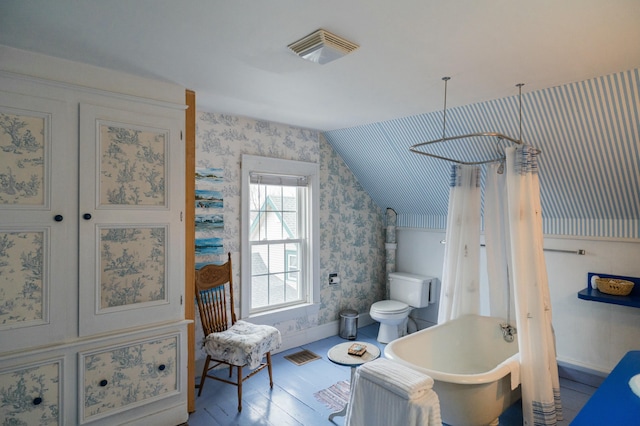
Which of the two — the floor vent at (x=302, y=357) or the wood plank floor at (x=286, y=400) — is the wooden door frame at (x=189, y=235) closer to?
the wood plank floor at (x=286, y=400)

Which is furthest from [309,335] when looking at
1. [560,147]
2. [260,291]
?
[560,147]

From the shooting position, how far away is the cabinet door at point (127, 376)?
2311mm

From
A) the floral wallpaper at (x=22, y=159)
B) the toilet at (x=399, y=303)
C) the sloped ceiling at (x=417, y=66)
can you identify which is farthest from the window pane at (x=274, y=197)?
the floral wallpaper at (x=22, y=159)

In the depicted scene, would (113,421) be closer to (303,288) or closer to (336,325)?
(303,288)

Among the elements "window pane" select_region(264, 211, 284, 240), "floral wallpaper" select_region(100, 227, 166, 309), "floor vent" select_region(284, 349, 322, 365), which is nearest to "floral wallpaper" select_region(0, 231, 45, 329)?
"floral wallpaper" select_region(100, 227, 166, 309)

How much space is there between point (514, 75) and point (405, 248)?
279cm

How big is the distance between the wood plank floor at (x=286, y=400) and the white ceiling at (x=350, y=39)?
2.38 meters

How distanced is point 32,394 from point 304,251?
8.60 feet

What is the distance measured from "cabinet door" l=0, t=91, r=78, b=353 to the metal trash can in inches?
109

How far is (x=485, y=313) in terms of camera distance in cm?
403

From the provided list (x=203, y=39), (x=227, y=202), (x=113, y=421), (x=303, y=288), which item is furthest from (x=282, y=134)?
(x=113, y=421)

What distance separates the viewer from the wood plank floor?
2709mm

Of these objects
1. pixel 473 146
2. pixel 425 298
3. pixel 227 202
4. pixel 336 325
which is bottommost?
pixel 336 325

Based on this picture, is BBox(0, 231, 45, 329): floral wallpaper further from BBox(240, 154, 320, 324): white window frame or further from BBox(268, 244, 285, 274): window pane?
BBox(268, 244, 285, 274): window pane
